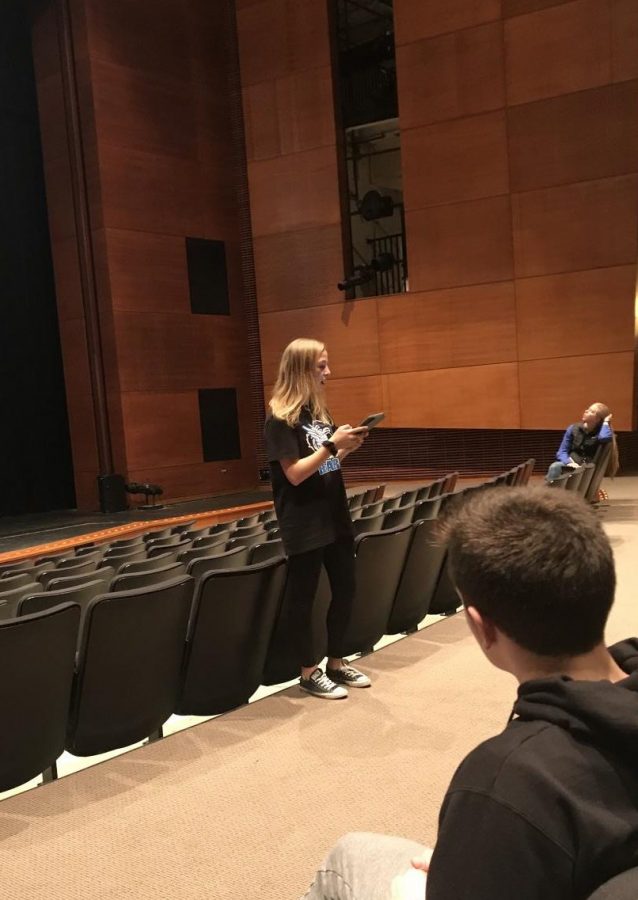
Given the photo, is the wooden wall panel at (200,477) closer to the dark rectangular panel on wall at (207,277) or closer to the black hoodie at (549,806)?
the dark rectangular panel on wall at (207,277)

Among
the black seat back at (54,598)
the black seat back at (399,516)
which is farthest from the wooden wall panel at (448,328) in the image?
the black seat back at (54,598)

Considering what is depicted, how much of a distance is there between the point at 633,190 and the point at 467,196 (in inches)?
72.9

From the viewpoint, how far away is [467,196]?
364 inches

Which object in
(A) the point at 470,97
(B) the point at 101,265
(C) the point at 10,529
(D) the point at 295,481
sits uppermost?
(A) the point at 470,97

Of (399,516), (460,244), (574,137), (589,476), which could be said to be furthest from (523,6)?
(399,516)

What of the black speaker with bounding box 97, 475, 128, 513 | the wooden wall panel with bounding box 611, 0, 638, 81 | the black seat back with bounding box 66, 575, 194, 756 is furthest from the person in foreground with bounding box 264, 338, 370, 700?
the black speaker with bounding box 97, 475, 128, 513

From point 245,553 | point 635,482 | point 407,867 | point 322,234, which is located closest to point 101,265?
point 322,234

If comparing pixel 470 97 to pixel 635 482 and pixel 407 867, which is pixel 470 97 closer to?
pixel 635 482

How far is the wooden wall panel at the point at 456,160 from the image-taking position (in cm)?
904

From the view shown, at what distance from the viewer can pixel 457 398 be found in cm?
957

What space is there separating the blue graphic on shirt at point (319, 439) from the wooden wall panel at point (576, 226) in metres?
6.91

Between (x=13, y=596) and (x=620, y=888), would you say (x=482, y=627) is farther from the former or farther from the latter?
(x=13, y=596)

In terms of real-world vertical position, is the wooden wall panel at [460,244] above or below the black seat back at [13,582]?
above

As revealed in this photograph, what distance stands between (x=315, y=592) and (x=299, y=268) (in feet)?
28.0
